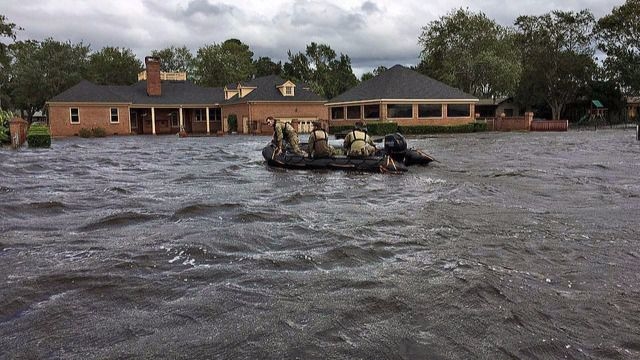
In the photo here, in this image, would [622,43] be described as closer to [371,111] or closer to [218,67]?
[371,111]

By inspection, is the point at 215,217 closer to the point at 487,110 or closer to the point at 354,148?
the point at 354,148

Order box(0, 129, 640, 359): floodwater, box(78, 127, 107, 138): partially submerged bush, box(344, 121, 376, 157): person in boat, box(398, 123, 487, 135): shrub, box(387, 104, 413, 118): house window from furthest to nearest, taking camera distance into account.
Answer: box(78, 127, 107, 138): partially submerged bush < box(387, 104, 413, 118): house window < box(398, 123, 487, 135): shrub < box(344, 121, 376, 157): person in boat < box(0, 129, 640, 359): floodwater

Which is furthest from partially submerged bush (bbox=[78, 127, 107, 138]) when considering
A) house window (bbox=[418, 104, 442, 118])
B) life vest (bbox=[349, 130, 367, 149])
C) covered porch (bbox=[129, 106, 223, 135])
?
life vest (bbox=[349, 130, 367, 149])

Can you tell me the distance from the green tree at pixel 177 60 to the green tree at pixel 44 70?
14.7 metres

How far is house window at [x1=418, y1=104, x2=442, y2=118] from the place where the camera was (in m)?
44.3

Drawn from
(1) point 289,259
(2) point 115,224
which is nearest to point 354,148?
(2) point 115,224

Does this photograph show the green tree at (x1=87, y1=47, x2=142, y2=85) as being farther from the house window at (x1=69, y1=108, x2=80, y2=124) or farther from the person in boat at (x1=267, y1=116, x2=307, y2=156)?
the person in boat at (x1=267, y1=116, x2=307, y2=156)

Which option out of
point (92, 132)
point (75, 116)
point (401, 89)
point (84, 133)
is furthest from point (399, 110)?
point (75, 116)

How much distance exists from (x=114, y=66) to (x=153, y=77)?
22586 mm

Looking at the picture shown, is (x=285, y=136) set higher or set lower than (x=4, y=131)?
lower

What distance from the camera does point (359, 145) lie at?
15727 millimetres

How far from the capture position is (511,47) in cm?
5684

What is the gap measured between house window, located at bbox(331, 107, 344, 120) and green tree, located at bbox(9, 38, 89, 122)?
96.4 feet

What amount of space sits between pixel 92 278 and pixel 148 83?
154 ft
